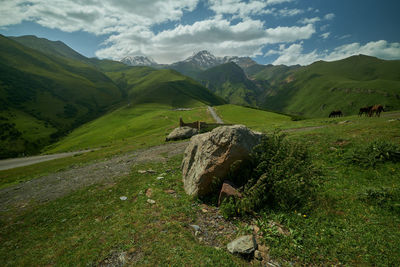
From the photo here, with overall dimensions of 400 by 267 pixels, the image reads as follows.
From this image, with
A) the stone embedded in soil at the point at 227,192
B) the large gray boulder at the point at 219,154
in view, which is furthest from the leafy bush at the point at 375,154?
the stone embedded in soil at the point at 227,192

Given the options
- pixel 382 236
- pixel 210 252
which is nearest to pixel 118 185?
pixel 210 252

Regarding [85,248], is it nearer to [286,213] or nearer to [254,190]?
[254,190]

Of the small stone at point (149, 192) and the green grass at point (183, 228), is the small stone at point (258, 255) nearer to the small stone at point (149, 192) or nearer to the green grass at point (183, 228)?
the green grass at point (183, 228)

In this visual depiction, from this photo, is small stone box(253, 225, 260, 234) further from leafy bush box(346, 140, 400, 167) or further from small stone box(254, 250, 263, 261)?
leafy bush box(346, 140, 400, 167)

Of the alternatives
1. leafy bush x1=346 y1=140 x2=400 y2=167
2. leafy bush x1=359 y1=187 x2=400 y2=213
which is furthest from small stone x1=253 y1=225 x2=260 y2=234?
leafy bush x1=346 y1=140 x2=400 y2=167

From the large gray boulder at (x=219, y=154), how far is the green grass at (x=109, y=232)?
1312 mm

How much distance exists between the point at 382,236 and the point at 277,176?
4101 millimetres

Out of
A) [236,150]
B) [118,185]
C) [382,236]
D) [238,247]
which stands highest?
[236,150]

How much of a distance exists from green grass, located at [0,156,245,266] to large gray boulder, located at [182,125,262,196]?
1.31m

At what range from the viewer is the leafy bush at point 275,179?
8.38 metres

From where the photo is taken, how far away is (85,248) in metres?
7.38

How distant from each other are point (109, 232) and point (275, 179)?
29.6ft

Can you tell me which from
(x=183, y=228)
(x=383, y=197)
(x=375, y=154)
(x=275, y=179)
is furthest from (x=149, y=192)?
(x=375, y=154)

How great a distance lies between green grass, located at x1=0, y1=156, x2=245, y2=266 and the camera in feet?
21.6
